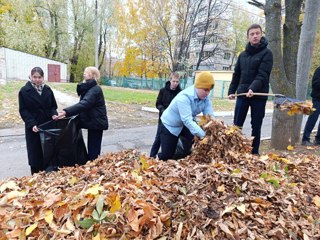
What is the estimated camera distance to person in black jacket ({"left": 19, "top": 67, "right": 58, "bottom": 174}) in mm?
3744

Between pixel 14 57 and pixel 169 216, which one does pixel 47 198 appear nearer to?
pixel 169 216

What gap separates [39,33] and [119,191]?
31.1 metres

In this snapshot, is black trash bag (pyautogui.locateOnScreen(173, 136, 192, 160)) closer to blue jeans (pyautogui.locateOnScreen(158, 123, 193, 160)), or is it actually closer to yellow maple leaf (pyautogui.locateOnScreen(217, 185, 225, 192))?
blue jeans (pyautogui.locateOnScreen(158, 123, 193, 160))

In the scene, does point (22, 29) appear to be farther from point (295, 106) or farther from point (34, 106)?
point (295, 106)

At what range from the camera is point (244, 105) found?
4.16 m

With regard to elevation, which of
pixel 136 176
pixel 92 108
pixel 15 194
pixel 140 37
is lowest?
pixel 15 194

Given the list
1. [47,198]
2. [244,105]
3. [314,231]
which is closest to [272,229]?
[314,231]

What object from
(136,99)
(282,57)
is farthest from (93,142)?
(136,99)

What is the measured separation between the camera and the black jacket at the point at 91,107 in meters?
3.84

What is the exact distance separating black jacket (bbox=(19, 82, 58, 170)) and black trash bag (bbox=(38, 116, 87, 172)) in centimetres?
20

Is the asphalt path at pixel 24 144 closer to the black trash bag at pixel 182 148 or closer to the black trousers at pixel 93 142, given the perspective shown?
the black trousers at pixel 93 142

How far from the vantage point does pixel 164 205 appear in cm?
216

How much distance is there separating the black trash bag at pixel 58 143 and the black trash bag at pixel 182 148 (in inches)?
51.3

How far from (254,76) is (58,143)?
2.71 m
